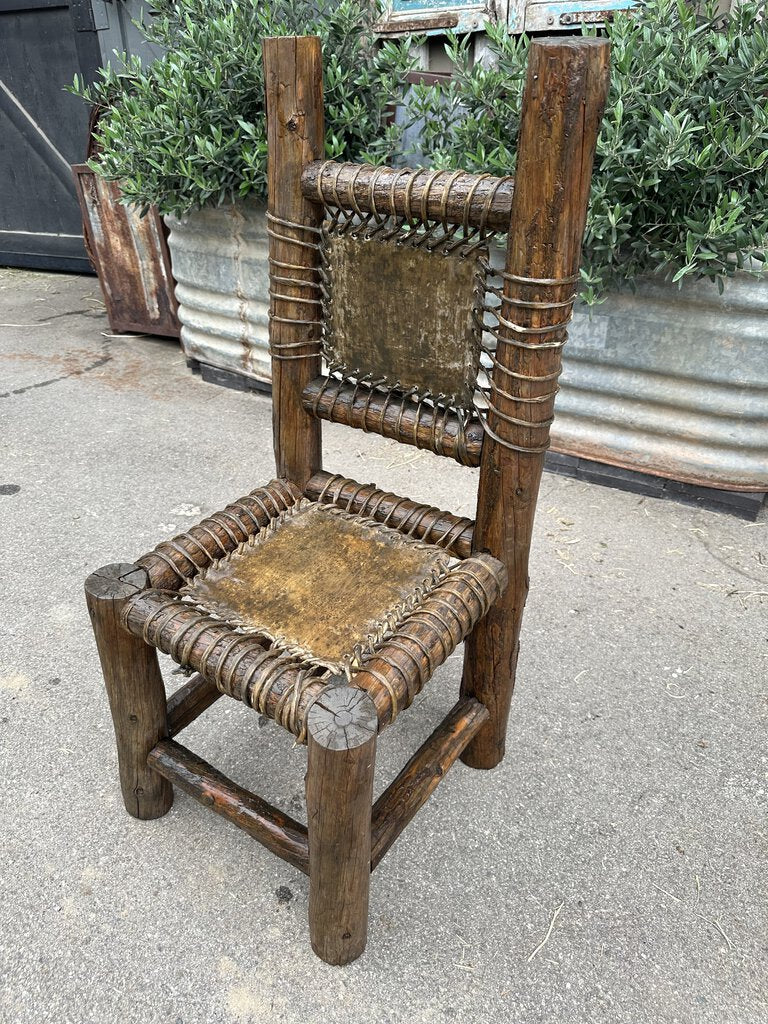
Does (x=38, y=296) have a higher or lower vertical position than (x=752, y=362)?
lower

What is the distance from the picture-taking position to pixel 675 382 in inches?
90.4

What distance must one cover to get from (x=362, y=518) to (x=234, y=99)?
1821 millimetres

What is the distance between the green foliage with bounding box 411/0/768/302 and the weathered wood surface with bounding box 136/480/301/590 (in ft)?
3.48

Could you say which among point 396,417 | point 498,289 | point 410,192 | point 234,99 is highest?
point 234,99

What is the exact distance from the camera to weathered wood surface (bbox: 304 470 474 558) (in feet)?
4.44

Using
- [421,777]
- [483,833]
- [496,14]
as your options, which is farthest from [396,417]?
[496,14]

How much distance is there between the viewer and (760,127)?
1819 mm

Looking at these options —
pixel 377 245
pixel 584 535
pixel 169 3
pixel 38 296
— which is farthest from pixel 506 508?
pixel 38 296

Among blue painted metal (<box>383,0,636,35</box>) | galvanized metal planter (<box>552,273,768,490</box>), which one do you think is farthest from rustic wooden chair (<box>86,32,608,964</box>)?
blue painted metal (<box>383,0,636,35</box>)

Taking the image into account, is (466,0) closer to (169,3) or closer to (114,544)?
(169,3)

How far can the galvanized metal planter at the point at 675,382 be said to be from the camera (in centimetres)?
214

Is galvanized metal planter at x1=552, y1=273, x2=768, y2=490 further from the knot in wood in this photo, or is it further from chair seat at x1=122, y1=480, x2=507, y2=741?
the knot in wood

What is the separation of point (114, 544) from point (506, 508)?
4.75 ft

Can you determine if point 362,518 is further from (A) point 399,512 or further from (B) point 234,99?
(B) point 234,99
